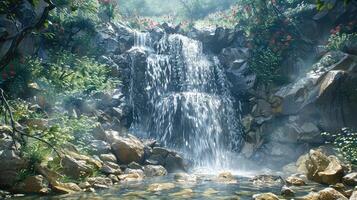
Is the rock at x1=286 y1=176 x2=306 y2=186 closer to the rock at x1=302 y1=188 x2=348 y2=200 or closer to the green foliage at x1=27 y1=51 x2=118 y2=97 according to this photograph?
the rock at x1=302 y1=188 x2=348 y2=200

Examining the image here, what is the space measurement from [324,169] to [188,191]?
4.33 meters

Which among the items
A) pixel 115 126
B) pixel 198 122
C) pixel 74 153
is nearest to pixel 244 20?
pixel 198 122

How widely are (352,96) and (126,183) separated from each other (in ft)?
34.5

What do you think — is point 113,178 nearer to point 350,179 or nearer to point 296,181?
point 296,181

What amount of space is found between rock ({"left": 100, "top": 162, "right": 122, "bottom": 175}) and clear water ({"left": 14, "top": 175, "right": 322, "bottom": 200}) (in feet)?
3.22

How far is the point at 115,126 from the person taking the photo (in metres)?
15.0

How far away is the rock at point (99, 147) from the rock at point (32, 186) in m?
3.33

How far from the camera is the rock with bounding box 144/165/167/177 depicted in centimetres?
1199

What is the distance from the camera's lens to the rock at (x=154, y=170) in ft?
39.3

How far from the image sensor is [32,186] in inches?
324

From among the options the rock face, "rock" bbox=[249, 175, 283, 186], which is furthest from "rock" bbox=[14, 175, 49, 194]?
"rock" bbox=[249, 175, 283, 186]

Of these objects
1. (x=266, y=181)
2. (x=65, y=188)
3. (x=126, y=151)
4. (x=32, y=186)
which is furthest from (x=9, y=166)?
(x=266, y=181)

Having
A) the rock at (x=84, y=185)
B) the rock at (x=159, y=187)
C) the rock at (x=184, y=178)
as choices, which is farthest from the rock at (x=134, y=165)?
the rock at (x=84, y=185)

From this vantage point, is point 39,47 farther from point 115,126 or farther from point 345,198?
point 345,198
